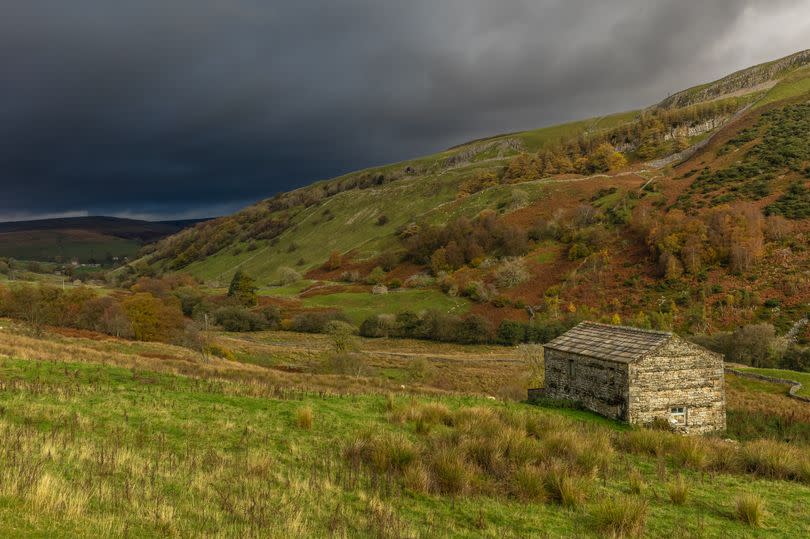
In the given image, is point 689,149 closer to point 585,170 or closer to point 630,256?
point 585,170

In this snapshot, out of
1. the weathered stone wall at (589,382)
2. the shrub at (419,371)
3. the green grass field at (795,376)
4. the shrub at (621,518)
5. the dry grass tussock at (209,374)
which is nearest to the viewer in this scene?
the shrub at (621,518)

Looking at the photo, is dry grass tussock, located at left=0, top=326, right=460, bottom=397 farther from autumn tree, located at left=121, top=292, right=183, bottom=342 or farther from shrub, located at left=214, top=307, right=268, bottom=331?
shrub, located at left=214, top=307, right=268, bottom=331

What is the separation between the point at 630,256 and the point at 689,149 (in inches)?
2452

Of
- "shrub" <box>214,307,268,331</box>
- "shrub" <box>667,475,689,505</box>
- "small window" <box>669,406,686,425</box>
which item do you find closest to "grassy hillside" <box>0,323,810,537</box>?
"shrub" <box>667,475,689,505</box>

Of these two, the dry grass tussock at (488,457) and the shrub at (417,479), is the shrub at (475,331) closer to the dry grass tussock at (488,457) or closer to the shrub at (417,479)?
the dry grass tussock at (488,457)

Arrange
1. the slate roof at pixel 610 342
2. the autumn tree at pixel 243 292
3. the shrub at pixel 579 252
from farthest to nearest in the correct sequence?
the autumn tree at pixel 243 292, the shrub at pixel 579 252, the slate roof at pixel 610 342

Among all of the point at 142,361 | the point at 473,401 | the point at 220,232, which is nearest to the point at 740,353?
the point at 473,401

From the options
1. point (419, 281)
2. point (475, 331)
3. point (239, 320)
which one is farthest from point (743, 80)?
point (239, 320)

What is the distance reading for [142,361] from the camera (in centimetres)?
2292

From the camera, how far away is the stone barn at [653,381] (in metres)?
20.4

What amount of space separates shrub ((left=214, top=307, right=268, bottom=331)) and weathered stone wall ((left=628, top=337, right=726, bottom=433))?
57.0 meters

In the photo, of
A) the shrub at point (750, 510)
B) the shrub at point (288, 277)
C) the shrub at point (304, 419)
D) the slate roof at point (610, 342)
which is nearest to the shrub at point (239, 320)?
the shrub at point (288, 277)

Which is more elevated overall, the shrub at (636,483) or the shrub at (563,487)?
the shrub at (563,487)

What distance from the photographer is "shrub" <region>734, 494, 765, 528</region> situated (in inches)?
335
